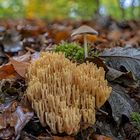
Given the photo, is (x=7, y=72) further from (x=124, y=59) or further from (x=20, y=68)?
(x=124, y=59)

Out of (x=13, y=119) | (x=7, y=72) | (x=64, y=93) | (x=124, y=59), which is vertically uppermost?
(x=124, y=59)

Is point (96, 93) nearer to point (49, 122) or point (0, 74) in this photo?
point (49, 122)

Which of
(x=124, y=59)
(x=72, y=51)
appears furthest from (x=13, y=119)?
(x=124, y=59)

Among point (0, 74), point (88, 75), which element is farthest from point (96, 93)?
point (0, 74)

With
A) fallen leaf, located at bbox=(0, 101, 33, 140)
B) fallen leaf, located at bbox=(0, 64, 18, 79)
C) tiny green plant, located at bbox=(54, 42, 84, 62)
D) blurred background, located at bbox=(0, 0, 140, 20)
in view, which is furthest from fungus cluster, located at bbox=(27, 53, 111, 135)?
blurred background, located at bbox=(0, 0, 140, 20)

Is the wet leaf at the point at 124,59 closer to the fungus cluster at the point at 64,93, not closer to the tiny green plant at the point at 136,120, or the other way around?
the tiny green plant at the point at 136,120

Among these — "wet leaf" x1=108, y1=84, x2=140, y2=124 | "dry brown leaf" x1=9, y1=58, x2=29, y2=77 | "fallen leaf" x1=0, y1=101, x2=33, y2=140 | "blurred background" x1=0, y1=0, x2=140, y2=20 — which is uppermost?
"blurred background" x1=0, y1=0, x2=140, y2=20

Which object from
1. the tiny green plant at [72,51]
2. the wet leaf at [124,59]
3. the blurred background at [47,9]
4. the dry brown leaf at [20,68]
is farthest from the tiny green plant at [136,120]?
the blurred background at [47,9]

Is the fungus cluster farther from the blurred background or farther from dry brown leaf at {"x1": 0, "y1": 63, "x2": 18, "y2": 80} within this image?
the blurred background
